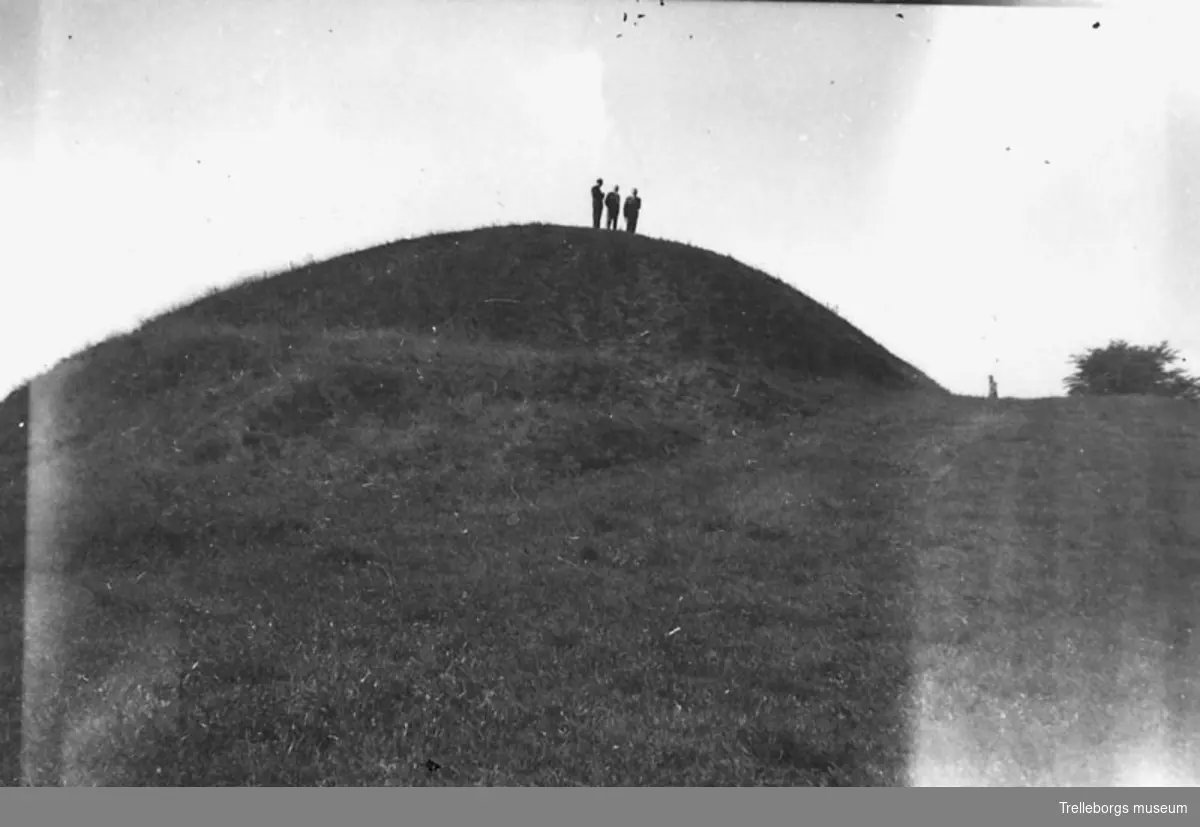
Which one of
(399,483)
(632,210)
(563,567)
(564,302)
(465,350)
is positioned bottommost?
(563,567)

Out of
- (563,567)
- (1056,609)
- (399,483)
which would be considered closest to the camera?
(1056,609)

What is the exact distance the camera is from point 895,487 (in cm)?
1869

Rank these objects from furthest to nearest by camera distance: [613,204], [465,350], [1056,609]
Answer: [613,204], [465,350], [1056,609]

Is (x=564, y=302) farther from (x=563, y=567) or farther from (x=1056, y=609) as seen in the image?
(x=1056, y=609)

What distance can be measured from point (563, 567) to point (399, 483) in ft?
21.5

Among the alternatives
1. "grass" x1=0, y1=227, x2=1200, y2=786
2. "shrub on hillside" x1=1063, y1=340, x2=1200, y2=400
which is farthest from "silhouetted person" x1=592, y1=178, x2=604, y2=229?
"shrub on hillside" x1=1063, y1=340, x2=1200, y2=400

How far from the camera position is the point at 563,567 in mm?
13297

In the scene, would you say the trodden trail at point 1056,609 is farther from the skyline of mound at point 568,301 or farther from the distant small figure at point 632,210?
the distant small figure at point 632,210

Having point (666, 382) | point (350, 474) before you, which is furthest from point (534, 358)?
point (350, 474)

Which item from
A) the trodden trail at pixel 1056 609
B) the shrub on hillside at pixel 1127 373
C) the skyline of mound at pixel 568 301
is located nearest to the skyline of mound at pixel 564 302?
the skyline of mound at pixel 568 301

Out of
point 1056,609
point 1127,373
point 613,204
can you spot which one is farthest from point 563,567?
point 1127,373

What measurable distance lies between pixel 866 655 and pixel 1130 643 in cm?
397

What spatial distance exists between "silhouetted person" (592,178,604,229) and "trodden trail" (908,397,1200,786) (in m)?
20.8

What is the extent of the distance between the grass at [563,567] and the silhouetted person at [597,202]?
1025 cm
